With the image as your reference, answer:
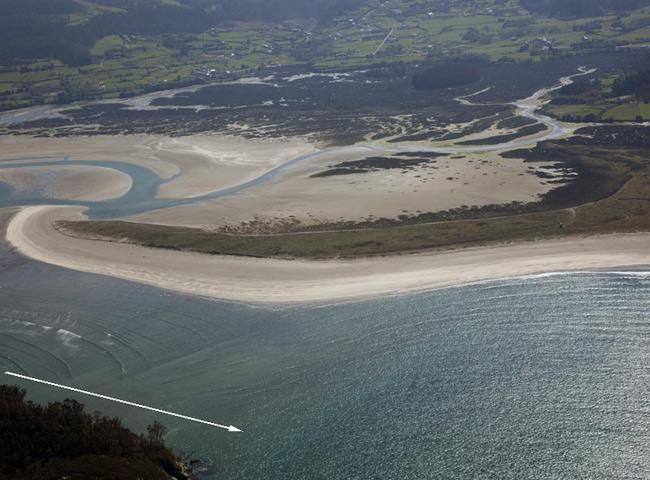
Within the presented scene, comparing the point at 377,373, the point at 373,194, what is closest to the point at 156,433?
the point at 377,373

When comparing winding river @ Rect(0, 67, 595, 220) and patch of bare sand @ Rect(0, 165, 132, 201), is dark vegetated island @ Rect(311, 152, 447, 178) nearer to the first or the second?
winding river @ Rect(0, 67, 595, 220)

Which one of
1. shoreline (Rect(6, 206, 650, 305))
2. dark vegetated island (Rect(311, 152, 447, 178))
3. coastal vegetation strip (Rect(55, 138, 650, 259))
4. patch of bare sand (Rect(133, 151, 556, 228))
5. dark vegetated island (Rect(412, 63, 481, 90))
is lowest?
shoreline (Rect(6, 206, 650, 305))

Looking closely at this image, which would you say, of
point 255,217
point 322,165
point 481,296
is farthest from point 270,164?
point 481,296

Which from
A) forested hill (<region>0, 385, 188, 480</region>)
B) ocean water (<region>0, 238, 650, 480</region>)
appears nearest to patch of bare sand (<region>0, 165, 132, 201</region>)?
ocean water (<region>0, 238, 650, 480</region>)

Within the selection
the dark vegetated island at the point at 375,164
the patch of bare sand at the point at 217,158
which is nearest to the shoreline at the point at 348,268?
the patch of bare sand at the point at 217,158

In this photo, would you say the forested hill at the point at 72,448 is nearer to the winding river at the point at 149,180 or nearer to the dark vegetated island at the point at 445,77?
the winding river at the point at 149,180

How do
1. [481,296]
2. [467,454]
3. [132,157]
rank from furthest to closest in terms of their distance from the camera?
[132,157] < [481,296] < [467,454]

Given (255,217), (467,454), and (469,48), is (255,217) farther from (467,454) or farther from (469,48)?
(469,48)
